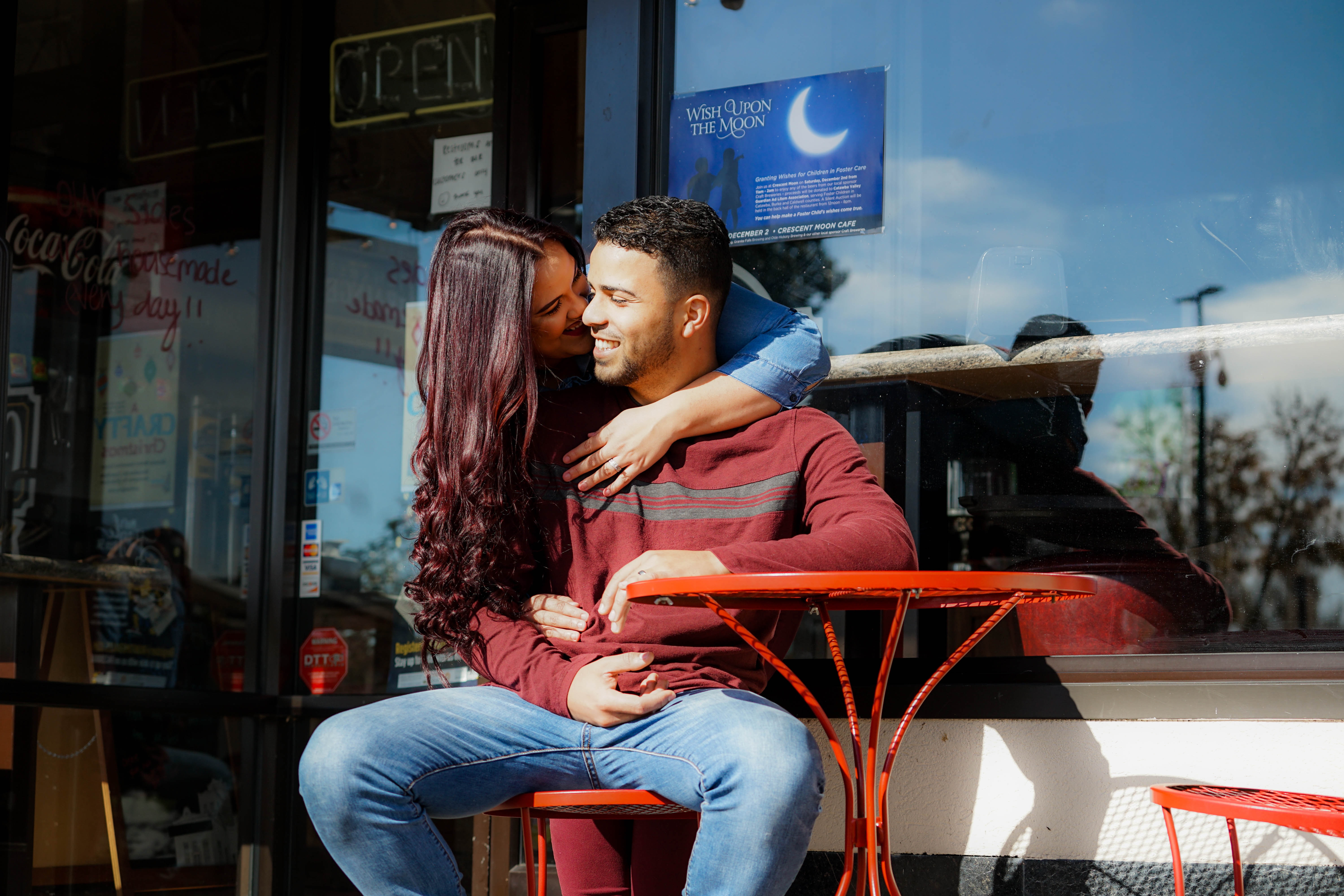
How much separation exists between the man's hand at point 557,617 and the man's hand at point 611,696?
0.17 m

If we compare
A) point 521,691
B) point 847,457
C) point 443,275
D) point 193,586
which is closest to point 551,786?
point 521,691

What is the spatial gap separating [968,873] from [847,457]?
0.97 metres

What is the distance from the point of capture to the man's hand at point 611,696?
166cm

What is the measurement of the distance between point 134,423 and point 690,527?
271 centimetres

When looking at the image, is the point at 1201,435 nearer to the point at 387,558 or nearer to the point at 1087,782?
the point at 1087,782

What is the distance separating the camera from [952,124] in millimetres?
2660

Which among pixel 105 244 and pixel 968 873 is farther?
pixel 105 244

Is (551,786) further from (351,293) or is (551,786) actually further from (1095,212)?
(351,293)

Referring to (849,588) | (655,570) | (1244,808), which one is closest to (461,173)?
(655,570)

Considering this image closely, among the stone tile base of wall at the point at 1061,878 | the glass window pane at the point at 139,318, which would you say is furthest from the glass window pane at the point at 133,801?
the stone tile base of wall at the point at 1061,878

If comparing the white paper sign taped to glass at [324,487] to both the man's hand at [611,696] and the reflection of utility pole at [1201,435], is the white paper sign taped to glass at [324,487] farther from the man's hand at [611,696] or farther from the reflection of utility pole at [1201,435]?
the reflection of utility pole at [1201,435]

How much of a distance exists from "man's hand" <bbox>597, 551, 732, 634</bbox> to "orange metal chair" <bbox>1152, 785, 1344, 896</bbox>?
75 centimetres

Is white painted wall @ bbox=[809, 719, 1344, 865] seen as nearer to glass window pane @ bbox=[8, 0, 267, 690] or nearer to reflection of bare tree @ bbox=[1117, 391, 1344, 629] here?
reflection of bare tree @ bbox=[1117, 391, 1344, 629]

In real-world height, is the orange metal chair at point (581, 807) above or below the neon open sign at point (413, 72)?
below
